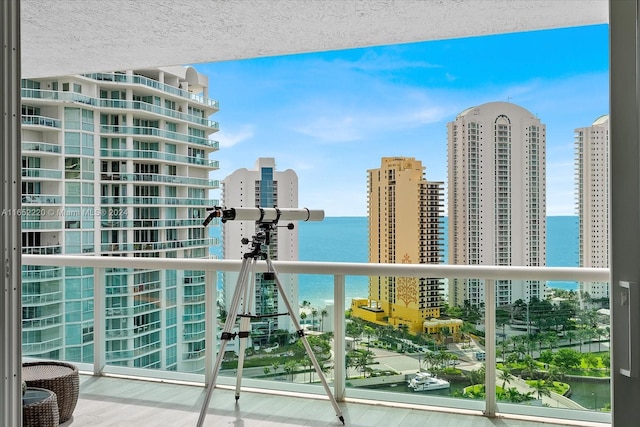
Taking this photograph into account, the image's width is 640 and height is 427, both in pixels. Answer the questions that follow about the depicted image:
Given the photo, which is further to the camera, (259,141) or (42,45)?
(259,141)

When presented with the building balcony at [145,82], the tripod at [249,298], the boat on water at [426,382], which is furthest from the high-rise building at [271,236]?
the building balcony at [145,82]

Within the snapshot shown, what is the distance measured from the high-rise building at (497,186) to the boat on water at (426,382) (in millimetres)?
1322

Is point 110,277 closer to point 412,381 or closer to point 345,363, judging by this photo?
point 345,363

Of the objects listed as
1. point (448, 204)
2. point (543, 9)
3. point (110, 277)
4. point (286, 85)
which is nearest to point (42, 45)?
point (110, 277)

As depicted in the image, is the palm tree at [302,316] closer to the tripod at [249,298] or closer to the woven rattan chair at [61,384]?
the tripod at [249,298]

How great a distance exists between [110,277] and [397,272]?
221cm

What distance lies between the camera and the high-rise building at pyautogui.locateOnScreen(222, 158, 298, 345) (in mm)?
3797

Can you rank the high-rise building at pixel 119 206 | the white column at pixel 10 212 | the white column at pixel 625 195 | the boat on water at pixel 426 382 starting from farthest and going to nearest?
the high-rise building at pixel 119 206 → the boat on water at pixel 426 382 → the white column at pixel 10 212 → the white column at pixel 625 195

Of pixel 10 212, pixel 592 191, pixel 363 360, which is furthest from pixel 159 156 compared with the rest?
pixel 10 212

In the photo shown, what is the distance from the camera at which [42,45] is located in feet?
11.9

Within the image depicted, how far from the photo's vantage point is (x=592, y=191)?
5.29m

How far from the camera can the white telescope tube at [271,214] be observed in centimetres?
313

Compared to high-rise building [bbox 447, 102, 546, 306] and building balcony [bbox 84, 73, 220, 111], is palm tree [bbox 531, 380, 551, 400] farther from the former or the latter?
building balcony [bbox 84, 73, 220, 111]

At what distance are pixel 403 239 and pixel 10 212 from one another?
15.4 feet
